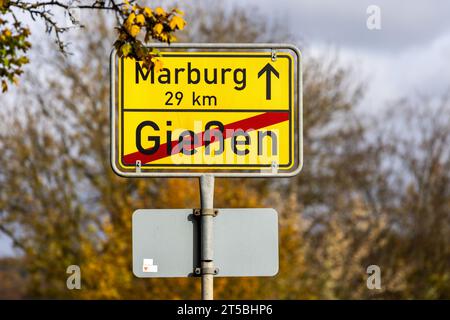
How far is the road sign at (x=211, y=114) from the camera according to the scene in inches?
296

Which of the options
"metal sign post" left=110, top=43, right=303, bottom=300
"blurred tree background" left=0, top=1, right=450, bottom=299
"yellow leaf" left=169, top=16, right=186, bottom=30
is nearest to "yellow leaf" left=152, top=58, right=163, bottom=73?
"metal sign post" left=110, top=43, right=303, bottom=300

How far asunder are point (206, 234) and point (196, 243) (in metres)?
0.11

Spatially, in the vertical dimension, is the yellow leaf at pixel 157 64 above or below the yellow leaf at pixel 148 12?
below

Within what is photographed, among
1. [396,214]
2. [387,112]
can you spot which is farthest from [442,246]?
[387,112]

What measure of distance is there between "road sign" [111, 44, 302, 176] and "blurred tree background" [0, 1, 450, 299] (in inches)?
683

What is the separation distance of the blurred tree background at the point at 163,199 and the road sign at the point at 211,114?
17337 millimetres

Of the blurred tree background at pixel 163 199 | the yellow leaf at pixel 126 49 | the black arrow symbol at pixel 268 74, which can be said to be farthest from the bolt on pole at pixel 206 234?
the blurred tree background at pixel 163 199

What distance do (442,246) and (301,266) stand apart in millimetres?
14449

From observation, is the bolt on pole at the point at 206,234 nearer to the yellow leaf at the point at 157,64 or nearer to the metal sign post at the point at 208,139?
the metal sign post at the point at 208,139

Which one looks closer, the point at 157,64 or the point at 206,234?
the point at 206,234

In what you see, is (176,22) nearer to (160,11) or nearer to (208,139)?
(160,11)

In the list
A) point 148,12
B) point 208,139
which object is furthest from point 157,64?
point 208,139

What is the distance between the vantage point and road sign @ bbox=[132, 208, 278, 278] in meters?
7.37

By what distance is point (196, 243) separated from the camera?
7426 millimetres
